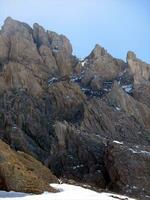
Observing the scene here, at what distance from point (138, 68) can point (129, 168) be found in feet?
142

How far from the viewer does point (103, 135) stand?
2980 inches

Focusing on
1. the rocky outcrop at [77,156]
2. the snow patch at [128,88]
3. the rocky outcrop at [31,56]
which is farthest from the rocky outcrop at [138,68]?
the rocky outcrop at [77,156]

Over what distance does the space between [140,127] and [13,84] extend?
951 inches

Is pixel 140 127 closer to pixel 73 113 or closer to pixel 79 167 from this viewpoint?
pixel 73 113

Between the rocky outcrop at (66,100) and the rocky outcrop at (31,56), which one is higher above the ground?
the rocky outcrop at (31,56)

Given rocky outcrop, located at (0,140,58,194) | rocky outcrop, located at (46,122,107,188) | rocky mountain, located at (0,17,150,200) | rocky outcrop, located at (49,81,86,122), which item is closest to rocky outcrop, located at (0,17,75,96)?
rocky mountain, located at (0,17,150,200)

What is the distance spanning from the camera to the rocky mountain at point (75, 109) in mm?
64062

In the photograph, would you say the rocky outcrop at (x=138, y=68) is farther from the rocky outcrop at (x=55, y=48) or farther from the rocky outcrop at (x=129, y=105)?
the rocky outcrop at (x=55, y=48)

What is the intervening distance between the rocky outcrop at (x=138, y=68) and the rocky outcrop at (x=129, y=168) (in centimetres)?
3151

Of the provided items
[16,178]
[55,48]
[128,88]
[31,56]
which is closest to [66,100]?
[128,88]

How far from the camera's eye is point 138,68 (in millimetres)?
A: 101062

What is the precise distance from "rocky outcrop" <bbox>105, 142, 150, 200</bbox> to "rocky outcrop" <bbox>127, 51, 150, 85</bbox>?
103 ft

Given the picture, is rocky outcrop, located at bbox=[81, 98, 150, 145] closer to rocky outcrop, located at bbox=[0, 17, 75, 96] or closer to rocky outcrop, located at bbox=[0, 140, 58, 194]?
rocky outcrop, located at bbox=[0, 17, 75, 96]

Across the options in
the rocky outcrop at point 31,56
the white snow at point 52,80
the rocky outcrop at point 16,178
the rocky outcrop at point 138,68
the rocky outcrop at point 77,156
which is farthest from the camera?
the rocky outcrop at point 138,68
